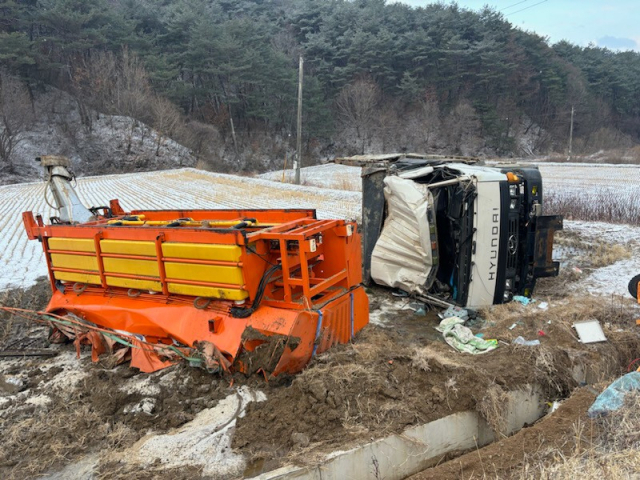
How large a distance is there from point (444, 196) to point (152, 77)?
38678mm

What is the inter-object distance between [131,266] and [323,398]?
2426 mm

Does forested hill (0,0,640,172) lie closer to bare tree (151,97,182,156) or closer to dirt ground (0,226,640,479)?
bare tree (151,97,182,156)

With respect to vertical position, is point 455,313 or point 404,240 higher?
point 404,240

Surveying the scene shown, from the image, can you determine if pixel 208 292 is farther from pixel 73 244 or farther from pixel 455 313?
pixel 455 313

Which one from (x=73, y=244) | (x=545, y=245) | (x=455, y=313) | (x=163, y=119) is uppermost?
(x=163, y=119)

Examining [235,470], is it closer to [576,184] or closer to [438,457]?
[438,457]

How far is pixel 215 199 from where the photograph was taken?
16.6m

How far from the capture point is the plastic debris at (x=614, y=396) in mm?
3152

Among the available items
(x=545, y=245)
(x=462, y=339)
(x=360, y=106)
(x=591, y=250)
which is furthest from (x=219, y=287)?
(x=360, y=106)

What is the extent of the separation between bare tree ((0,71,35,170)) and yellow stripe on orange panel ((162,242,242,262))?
102 feet

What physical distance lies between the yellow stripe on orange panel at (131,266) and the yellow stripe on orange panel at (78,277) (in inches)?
11.6

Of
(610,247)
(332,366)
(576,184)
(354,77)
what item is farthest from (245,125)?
(332,366)

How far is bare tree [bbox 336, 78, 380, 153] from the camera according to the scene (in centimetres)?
4644

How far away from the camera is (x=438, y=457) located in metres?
3.39
